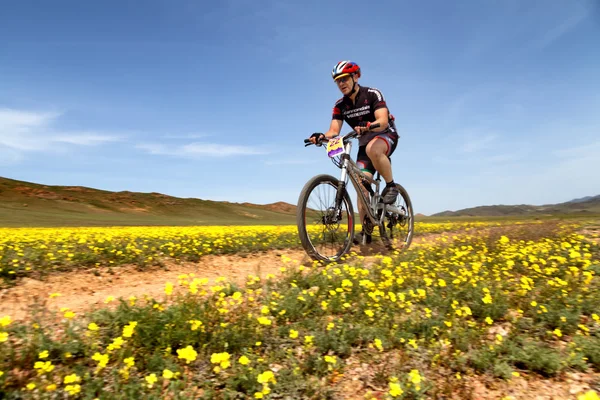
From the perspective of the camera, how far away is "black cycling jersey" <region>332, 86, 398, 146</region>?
7.32 meters

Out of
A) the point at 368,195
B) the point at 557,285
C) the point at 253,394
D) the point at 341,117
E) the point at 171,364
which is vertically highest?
the point at 341,117

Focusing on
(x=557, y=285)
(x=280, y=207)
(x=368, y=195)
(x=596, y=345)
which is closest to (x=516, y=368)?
(x=596, y=345)

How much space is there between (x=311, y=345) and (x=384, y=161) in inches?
217

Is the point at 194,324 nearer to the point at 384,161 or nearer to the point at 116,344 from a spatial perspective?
the point at 116,344

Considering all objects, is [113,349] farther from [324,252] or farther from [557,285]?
[557,285]

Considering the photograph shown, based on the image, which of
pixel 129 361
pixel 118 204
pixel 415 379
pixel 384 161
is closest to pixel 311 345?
pixel 415 379

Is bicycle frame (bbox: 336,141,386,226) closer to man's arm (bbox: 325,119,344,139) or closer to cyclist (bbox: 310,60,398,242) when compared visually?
cyclist (bbox: 310,60,398,242)

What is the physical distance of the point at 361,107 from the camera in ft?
24.3

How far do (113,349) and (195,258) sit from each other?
4.72m

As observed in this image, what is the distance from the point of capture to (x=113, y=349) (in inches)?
114

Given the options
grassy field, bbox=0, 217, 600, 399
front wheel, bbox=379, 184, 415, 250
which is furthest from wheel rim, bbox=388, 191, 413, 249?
grassy field, bbox=0, 217, 600, 399

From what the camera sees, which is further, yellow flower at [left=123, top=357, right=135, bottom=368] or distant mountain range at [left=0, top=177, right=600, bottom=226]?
distant mountain range at [left=0, top=177, right=600, bottom=226]

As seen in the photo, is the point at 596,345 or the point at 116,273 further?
the point at 116,273

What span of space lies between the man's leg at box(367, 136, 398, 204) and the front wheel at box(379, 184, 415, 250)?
1.11 ft
